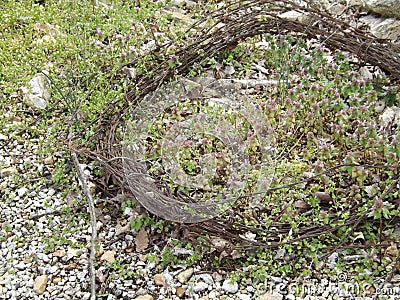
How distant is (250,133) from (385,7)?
1558 mm

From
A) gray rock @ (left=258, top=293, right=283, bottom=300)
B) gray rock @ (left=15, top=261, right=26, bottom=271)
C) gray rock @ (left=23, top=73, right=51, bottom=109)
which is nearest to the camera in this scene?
gray rock @ (left=258, top=293, right=283, bottom=300)

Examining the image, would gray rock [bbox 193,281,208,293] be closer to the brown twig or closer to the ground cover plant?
the ground cover plant

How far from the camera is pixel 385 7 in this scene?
4.12 m

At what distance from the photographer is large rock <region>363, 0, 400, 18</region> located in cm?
404

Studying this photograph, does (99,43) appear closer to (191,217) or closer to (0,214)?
(0,214)

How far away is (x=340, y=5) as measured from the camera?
177 inches

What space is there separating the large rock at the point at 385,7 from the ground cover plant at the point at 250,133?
1.67 feet

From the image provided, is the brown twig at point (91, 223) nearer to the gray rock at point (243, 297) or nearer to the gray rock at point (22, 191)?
the gray rock at point (22, 191)

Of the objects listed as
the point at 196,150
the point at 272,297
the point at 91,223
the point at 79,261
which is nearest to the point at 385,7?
the point at 196,150

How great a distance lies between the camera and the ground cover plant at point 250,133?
2.82 metres

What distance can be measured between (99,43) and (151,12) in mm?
600

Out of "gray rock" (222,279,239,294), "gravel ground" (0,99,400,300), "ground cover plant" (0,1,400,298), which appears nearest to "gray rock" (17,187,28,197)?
"gravel ground" (0,99,400,300)

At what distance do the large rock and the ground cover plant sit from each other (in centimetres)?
51

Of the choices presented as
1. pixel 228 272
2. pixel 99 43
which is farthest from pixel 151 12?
pixel 228 272
